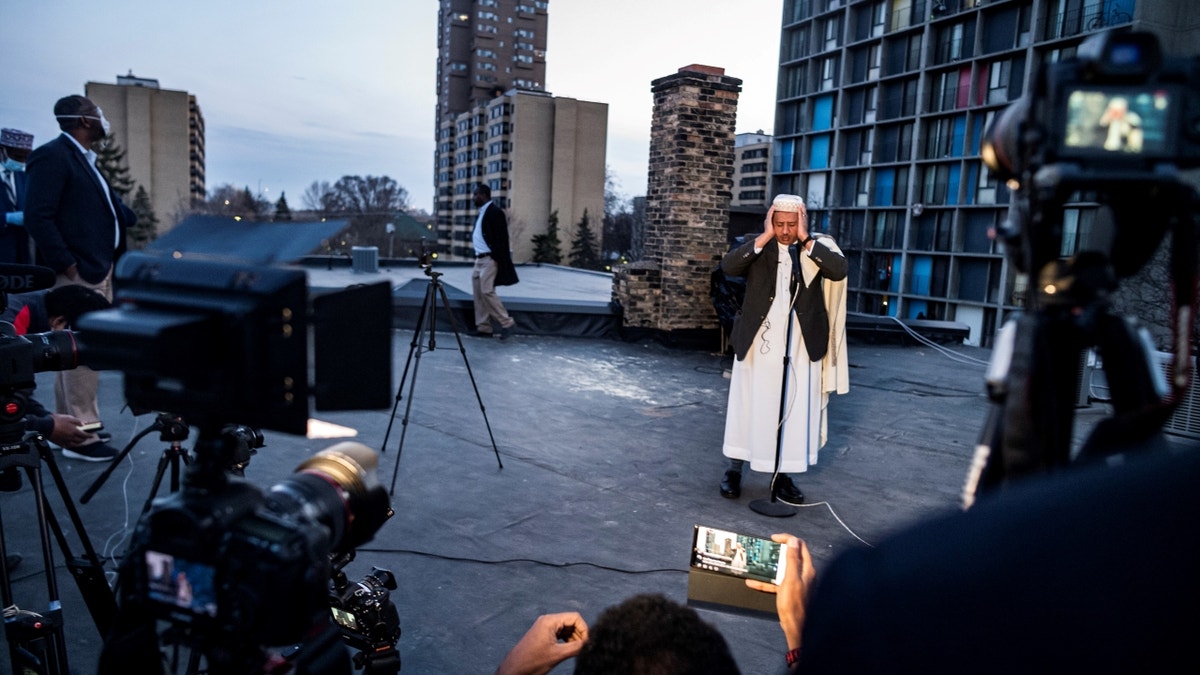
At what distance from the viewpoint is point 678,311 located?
1009cm

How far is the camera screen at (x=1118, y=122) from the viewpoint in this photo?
77 cm

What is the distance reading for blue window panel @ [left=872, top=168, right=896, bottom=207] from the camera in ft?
76.0

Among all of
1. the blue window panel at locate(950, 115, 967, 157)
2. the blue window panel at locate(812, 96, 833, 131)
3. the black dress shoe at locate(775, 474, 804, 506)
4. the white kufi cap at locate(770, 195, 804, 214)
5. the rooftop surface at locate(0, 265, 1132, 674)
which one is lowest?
the rooftop surface at locate(0, 265, 1132, 674)

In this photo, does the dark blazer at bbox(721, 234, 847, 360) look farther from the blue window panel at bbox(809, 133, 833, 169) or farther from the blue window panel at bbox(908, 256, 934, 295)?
the blue window panel at bbox(809, 133, 833, 169)

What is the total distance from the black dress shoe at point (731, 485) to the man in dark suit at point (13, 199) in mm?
4736

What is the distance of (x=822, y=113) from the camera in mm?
25375

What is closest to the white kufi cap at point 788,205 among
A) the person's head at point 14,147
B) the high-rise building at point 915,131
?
the person's head at point 14,147

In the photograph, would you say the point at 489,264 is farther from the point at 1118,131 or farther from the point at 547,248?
the point at 547,248

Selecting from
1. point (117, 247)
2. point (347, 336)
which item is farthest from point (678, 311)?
point (347, 336)

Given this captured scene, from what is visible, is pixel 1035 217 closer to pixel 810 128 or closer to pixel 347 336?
pixel 347 336

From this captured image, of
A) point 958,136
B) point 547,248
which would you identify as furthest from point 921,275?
point 547,248

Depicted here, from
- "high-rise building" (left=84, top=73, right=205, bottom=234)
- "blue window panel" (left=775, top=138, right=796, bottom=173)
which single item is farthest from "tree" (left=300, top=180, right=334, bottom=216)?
"blue window panel" (left=775, top=138, right=796, bottom=173)

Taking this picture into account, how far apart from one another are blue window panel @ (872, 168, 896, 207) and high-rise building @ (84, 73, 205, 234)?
5750 centimetres

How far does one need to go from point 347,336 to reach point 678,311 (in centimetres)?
901
